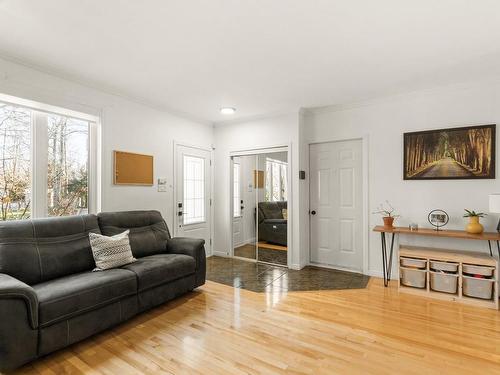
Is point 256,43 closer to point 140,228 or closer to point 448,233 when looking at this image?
point 140,228

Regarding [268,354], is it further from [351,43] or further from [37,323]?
[351,43]

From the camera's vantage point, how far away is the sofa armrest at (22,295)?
1.78 m

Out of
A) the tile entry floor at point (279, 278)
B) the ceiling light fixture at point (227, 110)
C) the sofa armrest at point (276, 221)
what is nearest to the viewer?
the tile entry floor at point (279, 278)

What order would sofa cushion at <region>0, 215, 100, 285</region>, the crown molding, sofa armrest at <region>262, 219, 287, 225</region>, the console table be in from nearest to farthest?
1. sofa cushion at <region>0, 215, 100, 285</region>
2. the console table
3. the crown molding
4. sofa armrest at <region>262, 219, 287, 225</region>

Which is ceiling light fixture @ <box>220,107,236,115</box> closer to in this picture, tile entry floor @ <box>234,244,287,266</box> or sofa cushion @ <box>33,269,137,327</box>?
tile entry floor @ <box>234,244,287,266</box>

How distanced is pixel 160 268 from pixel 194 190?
2.10 m

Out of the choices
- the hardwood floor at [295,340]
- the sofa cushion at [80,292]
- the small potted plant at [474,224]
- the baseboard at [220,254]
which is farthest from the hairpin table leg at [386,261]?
the sofa cushion at [80,292]

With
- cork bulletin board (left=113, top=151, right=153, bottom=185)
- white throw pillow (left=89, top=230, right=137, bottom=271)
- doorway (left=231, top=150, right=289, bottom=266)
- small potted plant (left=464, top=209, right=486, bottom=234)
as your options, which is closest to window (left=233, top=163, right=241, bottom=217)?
doorway (left=231, top=150, right=289, bottom=266)

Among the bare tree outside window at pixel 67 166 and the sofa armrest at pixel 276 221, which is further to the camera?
the sofa armrest at pixel 276 221

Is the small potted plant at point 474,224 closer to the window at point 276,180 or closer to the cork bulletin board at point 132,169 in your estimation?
the window at point 276,180

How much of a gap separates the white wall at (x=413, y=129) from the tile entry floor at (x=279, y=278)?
0.53 m

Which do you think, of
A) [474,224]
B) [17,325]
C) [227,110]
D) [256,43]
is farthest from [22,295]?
[474,224]

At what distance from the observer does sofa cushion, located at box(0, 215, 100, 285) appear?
230 centimetres

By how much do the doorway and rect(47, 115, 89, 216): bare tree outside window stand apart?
7.73 ft
